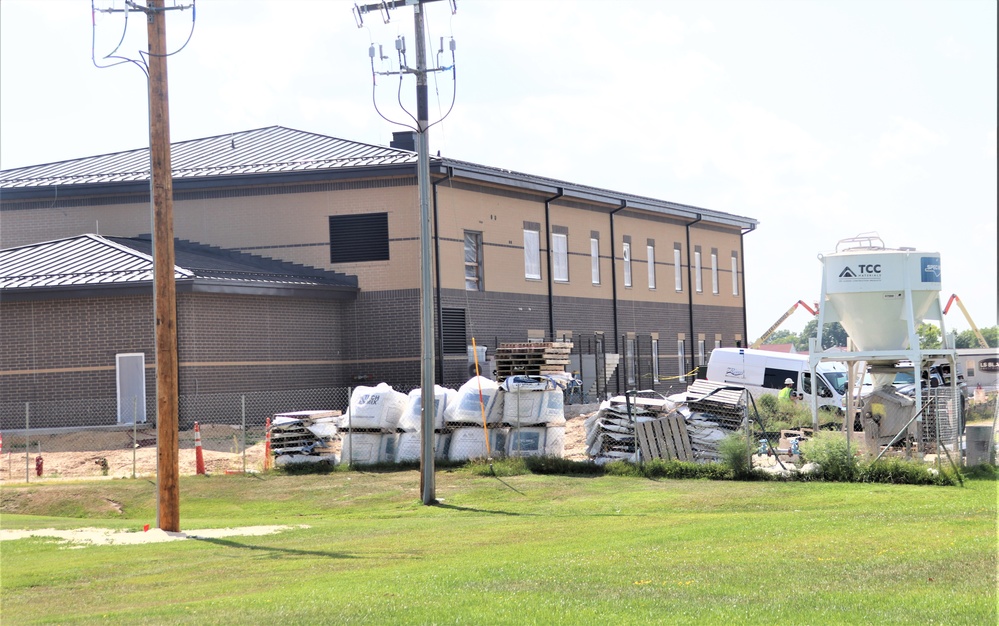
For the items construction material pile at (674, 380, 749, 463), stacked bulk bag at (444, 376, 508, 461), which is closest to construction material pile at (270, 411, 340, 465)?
stacked bulk bag at (444, 376, 508, 461)

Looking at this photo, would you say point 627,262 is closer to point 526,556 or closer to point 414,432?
point 414,432

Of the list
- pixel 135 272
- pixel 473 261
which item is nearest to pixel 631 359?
pixel 473 261

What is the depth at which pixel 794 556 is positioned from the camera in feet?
41.8

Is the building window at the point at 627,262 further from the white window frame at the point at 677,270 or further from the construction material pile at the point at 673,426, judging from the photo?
the construction material pile at the point at 673,426

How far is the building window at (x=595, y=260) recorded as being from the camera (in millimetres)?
45594

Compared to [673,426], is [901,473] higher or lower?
lower

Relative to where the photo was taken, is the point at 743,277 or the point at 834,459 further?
the point at 743,277

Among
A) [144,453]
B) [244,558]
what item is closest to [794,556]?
[244,558]

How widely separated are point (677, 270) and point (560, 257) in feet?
34.3

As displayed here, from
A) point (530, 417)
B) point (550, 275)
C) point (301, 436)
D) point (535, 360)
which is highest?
point (550, 275)

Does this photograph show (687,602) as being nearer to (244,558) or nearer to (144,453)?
(244,558)

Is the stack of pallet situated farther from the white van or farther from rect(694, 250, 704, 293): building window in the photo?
rect(694, 250, 704, 293): building window

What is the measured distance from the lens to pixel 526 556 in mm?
13859

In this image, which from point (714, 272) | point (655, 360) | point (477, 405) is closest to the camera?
point (477, 405)
